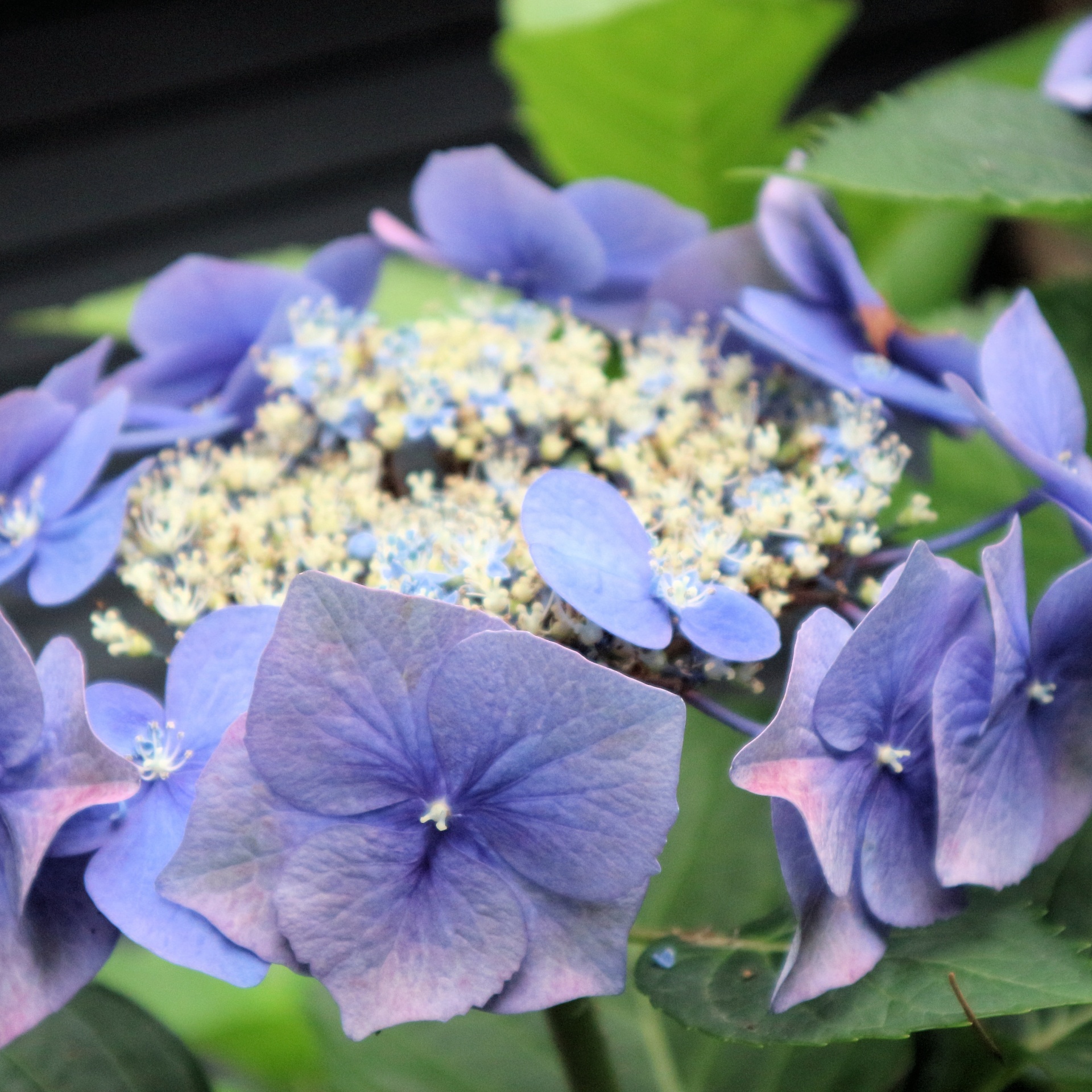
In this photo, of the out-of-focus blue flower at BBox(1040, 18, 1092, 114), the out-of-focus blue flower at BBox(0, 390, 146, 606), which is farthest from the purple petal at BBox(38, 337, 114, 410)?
the out-of-focus blue flower at BBox(1040, 18, 1092, 114)

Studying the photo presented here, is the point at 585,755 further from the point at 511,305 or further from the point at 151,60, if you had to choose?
the point at 151,60

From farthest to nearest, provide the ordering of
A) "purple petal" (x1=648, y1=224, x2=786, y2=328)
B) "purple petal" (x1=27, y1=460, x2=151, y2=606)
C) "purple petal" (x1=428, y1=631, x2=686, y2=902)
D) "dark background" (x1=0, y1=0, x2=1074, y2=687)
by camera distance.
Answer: "dark background" (x1=0, y1=0, x2=1074, y2=687) → "purple petal" (x1=648, y1=224, x2=786, y2=328) → "purple petal" (x1=27, y1=460, x2=151, y2=606) → "purple petal" (x1=428, y1=631, x2=686, y2=902)

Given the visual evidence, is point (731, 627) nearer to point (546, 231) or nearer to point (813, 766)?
point (813, 766)

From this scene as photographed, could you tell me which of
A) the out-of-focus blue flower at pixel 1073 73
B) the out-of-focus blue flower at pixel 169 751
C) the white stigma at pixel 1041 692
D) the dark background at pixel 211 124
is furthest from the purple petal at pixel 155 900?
the dark background at pixel 211 124

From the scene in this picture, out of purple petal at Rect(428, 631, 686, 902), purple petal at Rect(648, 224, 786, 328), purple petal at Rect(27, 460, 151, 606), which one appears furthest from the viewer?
purple petal at Rect(648, 224, 786, 328)

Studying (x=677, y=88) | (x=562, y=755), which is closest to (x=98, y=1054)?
(x=562, y=755)

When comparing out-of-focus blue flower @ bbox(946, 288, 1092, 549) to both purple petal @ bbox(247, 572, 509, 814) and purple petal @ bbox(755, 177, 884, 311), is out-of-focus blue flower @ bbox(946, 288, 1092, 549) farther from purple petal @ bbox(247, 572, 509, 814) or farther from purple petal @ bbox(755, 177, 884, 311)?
purple petal @ bbox(247, 572, 509, 814)

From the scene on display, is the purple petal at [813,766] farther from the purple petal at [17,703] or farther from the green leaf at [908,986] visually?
the purple petal at [17,703]
